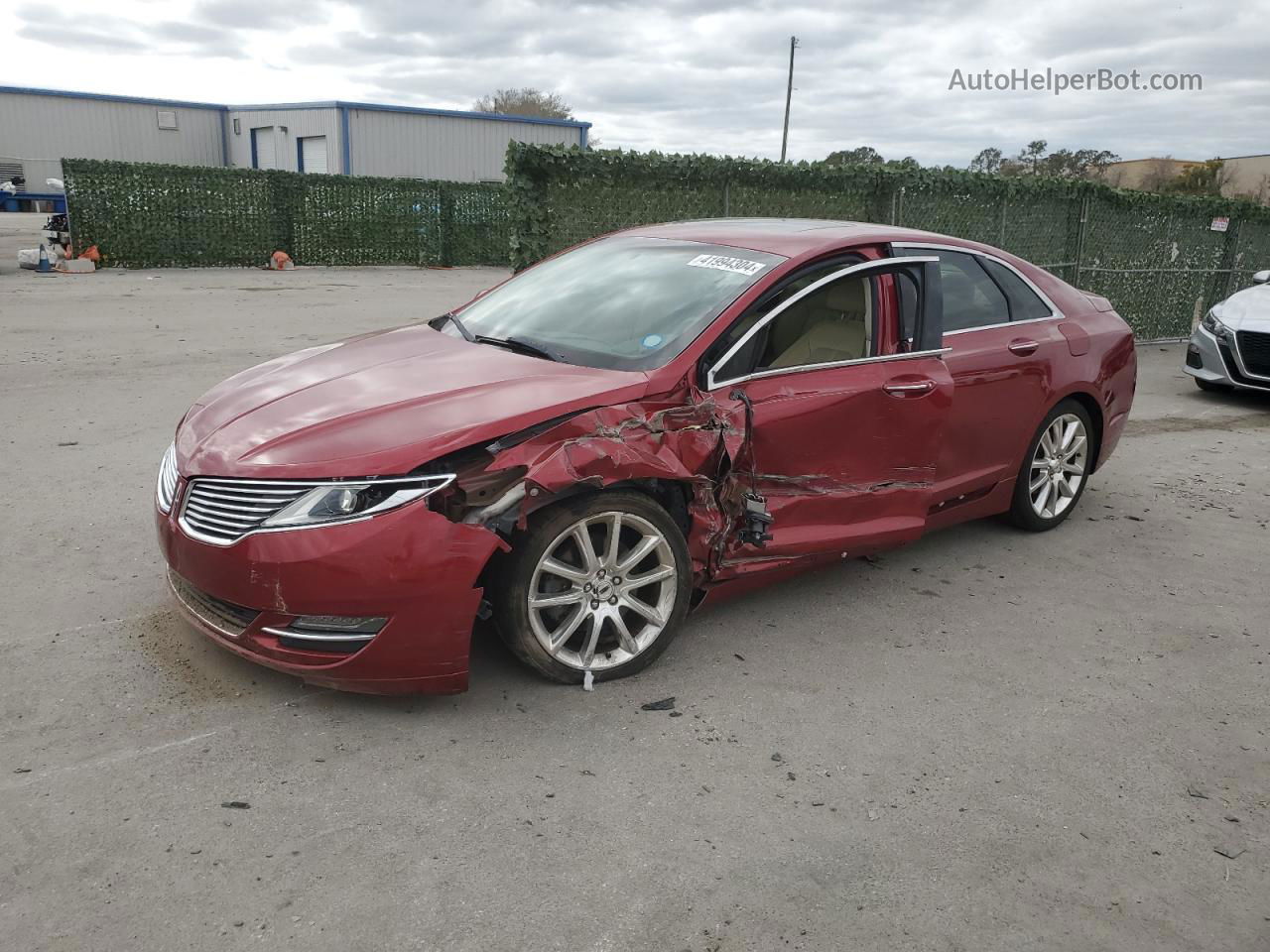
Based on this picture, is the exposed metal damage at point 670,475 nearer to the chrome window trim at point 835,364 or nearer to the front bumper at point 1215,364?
the chrome window trim at point 835,364

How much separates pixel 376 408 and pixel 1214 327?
966cm

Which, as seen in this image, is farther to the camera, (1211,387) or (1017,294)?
(1211,387)

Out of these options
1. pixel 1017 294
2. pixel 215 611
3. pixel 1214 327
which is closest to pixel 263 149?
pixel 1214 327

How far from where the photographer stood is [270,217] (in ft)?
70.5

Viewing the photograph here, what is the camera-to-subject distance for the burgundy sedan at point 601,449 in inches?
125

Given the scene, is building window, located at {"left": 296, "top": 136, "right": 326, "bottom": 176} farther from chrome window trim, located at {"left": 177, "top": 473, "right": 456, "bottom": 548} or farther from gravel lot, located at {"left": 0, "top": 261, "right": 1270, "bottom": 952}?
chrome window trim, located at {"left": 177, "top": 473, "right": 456, "bottom": 548}

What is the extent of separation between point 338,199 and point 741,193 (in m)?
13.5

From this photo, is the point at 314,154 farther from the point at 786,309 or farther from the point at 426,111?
the point at 786,309

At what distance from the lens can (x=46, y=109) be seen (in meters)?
42.5

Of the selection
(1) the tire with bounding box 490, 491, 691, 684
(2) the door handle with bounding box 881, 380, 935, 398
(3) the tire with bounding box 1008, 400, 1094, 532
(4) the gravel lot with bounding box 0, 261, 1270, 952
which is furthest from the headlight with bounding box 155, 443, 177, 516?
(3) the tire with bounding box 1008, 400, 1094, 532

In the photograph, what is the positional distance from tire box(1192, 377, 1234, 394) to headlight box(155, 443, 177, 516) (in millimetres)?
9989

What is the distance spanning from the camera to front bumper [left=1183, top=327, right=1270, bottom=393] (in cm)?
988

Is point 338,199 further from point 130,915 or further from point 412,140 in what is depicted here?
point 130,915

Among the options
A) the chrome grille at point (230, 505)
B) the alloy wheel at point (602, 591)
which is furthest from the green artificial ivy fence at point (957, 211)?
the chrome grille at point (230, 505)
